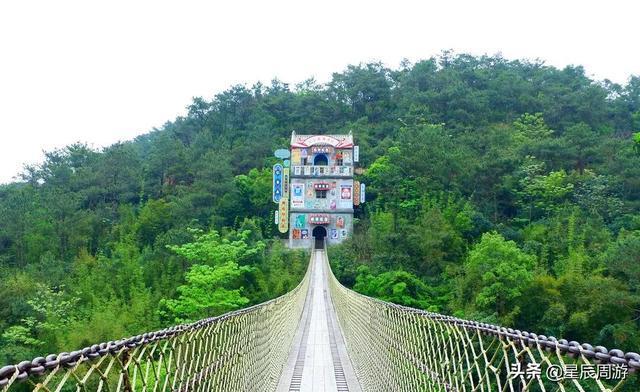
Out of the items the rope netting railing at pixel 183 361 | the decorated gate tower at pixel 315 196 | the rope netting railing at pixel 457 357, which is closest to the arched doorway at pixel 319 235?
the decorated gate tower at pixel 315 196

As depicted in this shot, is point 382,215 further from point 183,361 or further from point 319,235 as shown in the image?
point 183,361

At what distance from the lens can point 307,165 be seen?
24.6m

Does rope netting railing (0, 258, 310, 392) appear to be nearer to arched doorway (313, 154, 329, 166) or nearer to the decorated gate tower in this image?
the decorated gate tower

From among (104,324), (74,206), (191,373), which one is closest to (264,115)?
(74,206)

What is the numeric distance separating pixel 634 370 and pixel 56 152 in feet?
109

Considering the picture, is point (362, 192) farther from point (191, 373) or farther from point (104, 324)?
point (191, 373)

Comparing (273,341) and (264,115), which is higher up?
(264,115)

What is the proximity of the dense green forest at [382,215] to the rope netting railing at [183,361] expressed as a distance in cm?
895

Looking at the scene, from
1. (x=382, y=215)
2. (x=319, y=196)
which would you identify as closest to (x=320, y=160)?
(x=319, y=196)

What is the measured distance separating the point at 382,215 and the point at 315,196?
440 centimetres

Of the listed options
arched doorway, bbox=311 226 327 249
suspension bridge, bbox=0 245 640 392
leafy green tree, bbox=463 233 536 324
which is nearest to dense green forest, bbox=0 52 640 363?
leafy green tree, bbox=463 233 536 324

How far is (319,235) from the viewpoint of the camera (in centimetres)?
2486

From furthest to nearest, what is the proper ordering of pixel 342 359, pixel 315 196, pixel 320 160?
pixel 320 160, pixel 315 196, pixel 342 359

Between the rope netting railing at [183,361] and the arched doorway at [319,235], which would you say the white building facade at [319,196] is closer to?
the arched doorway at [319,235]
